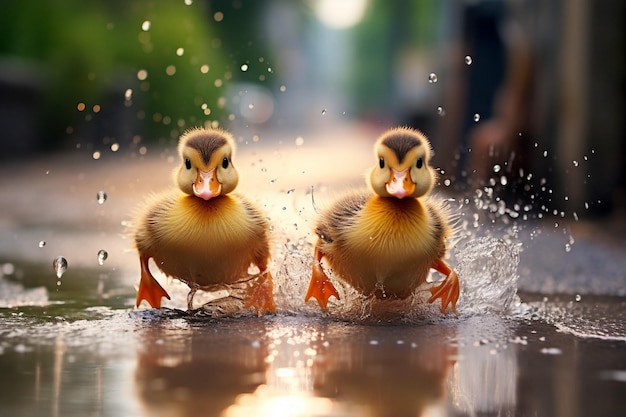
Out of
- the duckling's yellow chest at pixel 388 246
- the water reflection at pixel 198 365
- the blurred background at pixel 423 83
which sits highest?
the blurred background at pixel 423 83

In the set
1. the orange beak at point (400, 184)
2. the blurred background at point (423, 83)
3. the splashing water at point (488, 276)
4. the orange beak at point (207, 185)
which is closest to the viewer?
the orange beak at point (400, 184)

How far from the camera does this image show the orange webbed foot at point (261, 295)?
531 cm

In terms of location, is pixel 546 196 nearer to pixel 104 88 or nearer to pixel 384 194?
pixel 384 194

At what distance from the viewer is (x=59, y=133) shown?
2284 centimetres

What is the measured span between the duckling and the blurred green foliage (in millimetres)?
12986

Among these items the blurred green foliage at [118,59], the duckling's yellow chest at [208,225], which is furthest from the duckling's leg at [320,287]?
the blurred green foliage at [118,59]

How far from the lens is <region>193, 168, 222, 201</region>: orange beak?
16.5 ft

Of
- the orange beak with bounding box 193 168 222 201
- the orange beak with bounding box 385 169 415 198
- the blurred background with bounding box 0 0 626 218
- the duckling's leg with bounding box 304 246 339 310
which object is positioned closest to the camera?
the orange beak with bounding box 385 169 415 198

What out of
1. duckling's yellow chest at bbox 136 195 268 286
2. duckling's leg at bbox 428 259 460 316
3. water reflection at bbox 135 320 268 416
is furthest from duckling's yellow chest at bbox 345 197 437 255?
water reflection at bbox 135 320 268 416

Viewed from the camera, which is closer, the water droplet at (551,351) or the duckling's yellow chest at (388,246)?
the water droplet at (551,351)

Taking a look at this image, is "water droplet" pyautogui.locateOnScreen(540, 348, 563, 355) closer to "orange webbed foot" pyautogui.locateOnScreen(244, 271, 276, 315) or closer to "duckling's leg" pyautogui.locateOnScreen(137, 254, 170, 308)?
"orange webbed foot" pyautogui.locateOnScreen(244, 271, 276, 315)

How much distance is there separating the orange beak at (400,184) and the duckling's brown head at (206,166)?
0.72 meters

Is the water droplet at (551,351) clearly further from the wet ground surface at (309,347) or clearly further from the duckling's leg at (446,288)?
the duckling's leg at (446,288)

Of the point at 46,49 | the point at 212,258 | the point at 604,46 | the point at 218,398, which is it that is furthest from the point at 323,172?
the point at 218,398
